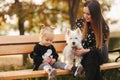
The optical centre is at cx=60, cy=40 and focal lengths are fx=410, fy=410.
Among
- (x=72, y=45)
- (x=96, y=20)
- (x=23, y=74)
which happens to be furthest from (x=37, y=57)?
(x=96, y=20)

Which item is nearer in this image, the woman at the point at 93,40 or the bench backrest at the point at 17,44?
the woman at the point at 93,40

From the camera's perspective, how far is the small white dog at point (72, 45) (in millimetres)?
6020

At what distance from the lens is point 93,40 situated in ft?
20.3

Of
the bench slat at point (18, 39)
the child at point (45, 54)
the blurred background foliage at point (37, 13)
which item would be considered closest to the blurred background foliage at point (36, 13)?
the blurred background foliage at point (37, 13)

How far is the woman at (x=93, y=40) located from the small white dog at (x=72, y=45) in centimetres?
10

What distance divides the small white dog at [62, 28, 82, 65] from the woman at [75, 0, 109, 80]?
10cm

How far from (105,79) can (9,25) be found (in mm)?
4033

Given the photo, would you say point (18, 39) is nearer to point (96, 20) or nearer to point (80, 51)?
point (80, 51)

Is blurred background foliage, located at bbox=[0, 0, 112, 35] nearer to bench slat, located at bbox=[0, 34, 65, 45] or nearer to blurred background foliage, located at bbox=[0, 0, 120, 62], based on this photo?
blurred background foliage, located at bbox=[0, 0, 120, 62]

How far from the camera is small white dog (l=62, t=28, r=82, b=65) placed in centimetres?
602

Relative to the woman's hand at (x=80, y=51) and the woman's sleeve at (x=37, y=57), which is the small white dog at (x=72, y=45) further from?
the woman's sleeve at (x=37, y=57)

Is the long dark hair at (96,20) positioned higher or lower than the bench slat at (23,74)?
higher

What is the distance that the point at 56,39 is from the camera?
6836 millimetres

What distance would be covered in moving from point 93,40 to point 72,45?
0.35m
